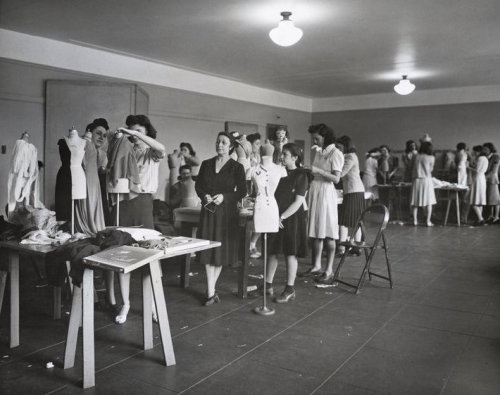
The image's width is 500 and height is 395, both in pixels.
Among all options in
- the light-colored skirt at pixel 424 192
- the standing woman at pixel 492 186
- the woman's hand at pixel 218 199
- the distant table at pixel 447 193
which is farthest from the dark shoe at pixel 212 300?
the standing woman at pixel 492 186

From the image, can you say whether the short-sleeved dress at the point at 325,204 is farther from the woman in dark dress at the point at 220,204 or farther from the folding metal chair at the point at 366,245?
the woman in dark dress at the point at 220,204

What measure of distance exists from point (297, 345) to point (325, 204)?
7.09 feet

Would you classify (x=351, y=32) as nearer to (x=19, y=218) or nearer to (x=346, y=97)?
(x=19, y=218)

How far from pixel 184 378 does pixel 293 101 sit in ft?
39.7

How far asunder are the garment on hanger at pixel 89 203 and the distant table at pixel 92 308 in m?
0.98

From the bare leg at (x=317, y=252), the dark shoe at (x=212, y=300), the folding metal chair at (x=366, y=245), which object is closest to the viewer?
the dark shoe at (x=212, y=300)

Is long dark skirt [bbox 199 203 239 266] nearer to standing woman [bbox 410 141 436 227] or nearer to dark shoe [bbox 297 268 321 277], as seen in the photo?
dark shoe [bbox 297 268 321 277]

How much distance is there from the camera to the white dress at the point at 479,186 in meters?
10.4

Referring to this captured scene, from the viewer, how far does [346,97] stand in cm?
1459

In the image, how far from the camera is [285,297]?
15.0 ft

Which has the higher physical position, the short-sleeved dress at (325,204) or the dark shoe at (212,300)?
the short-sleeved dress at (325,204)

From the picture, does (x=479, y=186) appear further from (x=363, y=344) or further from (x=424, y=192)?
(x=363, y=344)

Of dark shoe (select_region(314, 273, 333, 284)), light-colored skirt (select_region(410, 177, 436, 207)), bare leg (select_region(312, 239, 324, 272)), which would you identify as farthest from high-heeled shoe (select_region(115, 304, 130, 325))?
light-colored skirt (select_region(410, 177, 436, 207))

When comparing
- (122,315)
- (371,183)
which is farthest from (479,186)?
(122,315)
